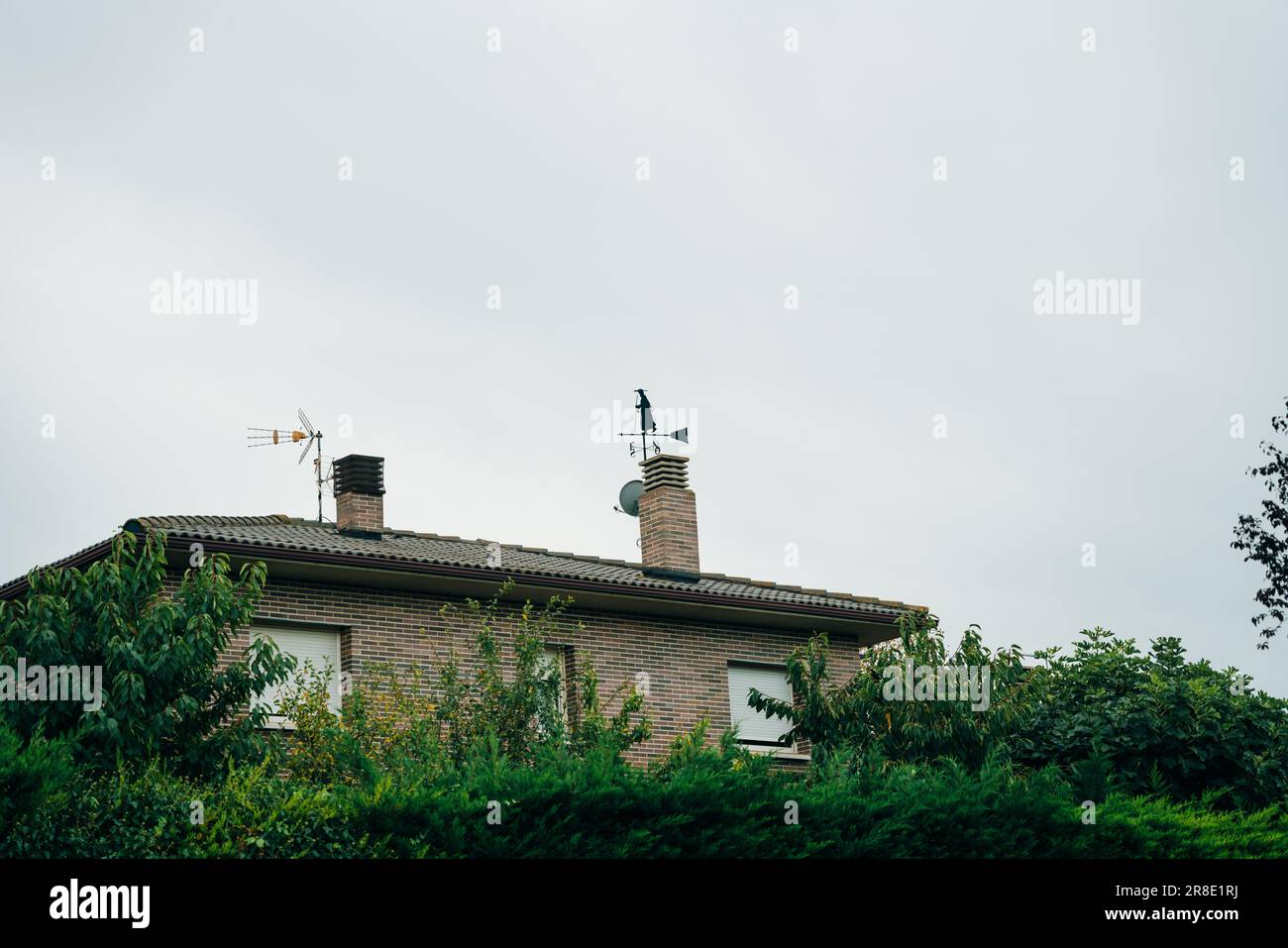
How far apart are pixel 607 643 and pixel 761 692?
2.35m

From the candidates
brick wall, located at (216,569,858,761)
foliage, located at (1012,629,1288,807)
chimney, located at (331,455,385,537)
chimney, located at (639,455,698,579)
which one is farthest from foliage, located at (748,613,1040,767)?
chimney, located at (331,455,385,537)

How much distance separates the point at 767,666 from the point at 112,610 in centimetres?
1085

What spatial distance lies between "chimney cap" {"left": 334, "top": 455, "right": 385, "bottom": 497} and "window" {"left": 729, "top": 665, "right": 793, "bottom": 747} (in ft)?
18.3

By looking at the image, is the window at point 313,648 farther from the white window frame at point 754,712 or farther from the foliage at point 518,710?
the white window frame at point 754,712

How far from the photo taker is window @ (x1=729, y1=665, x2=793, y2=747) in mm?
21938

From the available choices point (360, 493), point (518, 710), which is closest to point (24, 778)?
point (518, 710)

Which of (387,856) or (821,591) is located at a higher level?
(821,591)

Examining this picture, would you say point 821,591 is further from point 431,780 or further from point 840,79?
point 431,780

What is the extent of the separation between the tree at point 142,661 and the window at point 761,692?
28.5ft

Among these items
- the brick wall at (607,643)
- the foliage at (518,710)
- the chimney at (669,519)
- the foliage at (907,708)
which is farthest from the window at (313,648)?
the chimney at (669,519)

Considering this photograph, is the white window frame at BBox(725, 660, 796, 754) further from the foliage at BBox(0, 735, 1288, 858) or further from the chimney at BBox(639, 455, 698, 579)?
the foliage at BBox(0, 735, 1288, 858)

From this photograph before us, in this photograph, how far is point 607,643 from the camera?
69.4 ft
